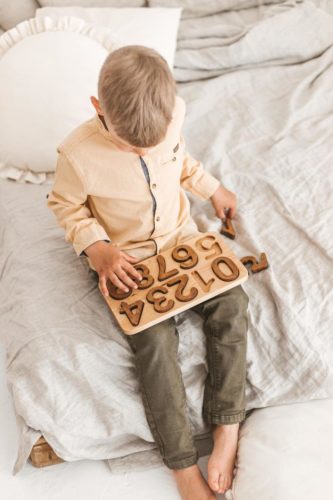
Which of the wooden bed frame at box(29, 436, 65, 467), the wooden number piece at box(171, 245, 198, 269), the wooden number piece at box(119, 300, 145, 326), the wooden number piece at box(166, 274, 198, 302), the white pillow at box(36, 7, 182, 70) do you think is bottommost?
the wooden bed frame at box(29, 436, 65, 467)

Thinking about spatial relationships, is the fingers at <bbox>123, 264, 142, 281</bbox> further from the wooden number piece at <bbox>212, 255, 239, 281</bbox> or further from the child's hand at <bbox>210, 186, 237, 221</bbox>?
the child's hand at <bbox>210, 186, 237, 221</bbox>

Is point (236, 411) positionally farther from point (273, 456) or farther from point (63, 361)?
point (63, 361)

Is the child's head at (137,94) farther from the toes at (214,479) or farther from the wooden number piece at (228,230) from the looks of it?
the toes at (214,479)

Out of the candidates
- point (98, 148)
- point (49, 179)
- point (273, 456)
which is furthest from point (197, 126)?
point (273, 456)

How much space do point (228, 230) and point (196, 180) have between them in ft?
0.42

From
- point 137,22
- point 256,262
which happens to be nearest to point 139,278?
point 256,262

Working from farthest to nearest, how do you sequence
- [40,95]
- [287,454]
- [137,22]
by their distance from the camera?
[137,22], [40,95], [287,454]

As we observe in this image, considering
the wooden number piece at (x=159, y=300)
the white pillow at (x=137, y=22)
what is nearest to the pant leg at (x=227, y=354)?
the wooden number piece at (x=159, y=300)

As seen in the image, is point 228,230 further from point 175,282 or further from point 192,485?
point 192,485

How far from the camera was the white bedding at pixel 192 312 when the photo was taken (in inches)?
38.4

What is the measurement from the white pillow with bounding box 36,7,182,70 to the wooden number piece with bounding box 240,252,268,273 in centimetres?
66

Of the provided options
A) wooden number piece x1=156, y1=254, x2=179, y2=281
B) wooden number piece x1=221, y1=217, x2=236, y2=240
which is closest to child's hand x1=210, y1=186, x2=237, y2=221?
wooden number piece x1=221, y1=217, x2=236, y2=240

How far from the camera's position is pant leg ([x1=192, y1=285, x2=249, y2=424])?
978 mm

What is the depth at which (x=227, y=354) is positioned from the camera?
0.98m
